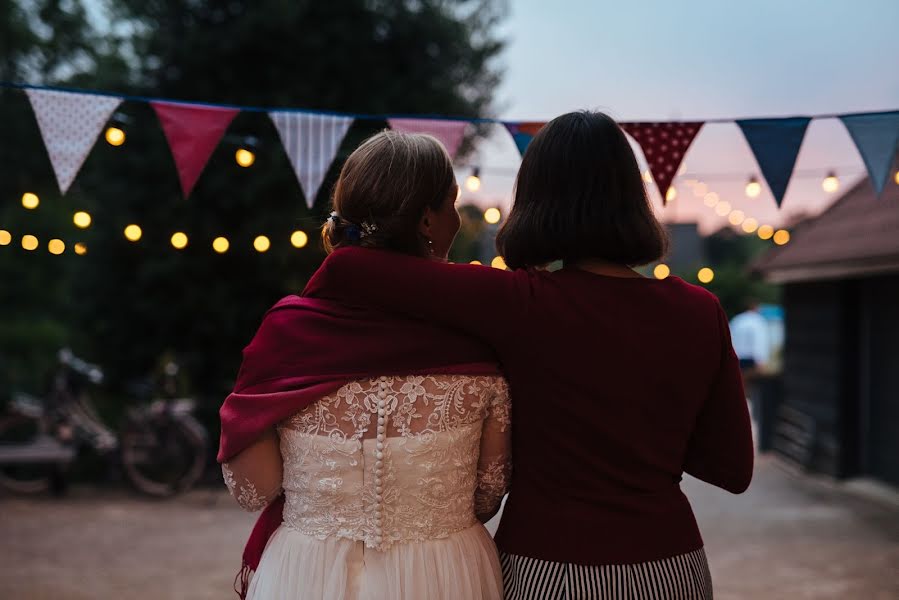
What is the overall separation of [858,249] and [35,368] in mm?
11041

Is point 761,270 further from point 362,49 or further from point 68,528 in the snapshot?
point 68,528

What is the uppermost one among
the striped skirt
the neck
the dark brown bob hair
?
the dark brown bob hair

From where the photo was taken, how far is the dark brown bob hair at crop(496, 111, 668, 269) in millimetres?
1462

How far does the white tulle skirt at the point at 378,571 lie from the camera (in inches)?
58.8

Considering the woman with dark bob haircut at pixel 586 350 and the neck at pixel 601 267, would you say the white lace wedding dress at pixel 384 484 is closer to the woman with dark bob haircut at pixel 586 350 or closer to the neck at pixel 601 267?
the woman with dark bob haircut at pixel 586 350

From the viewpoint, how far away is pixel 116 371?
8734 millimetres

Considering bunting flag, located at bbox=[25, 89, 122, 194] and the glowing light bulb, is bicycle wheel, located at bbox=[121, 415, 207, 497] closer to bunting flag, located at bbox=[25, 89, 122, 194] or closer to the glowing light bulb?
bunting flag, located at bbox=[25, 89, 122, 194]

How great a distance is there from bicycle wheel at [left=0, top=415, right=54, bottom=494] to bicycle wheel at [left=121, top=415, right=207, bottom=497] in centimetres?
69

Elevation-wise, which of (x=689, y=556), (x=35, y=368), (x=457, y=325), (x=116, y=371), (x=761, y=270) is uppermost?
(x=457, y=325)

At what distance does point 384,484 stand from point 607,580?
436mm

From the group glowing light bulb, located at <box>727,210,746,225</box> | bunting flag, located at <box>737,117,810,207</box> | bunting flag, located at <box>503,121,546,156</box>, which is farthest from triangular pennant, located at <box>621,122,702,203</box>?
glowing light bulb, located at <box>727,210,746,225</box>

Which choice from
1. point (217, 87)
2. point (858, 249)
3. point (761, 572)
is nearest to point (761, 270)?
point (858, 249)

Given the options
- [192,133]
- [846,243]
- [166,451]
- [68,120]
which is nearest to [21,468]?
[166,451]

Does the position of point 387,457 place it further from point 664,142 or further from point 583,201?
point 664,142
